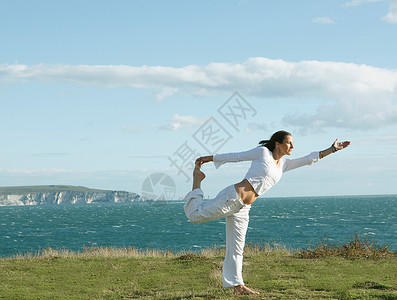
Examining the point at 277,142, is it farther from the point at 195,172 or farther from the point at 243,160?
A: the point at 195,172

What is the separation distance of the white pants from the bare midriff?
7cm

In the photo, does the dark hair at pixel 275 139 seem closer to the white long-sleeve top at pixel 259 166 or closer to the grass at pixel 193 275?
the white long-sleeve top at pixel 259 166

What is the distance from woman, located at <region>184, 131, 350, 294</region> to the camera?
792 cm

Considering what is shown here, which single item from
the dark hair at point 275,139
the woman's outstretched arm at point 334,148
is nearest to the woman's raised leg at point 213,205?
the dark hair at point 275,139

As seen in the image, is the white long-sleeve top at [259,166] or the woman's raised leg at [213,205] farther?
the white long-sleeve top at [259,166]

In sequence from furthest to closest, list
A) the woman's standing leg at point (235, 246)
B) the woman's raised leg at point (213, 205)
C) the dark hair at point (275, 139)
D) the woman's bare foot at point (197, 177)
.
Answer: the woman's standing leg at point (235, 246) → the woman's bare foot at point (197, 177) → the dark hair at point (275, 139) → the woman's raised leg at point (213, 205)

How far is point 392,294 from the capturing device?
8.99 m

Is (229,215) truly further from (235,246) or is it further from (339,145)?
(339,145)

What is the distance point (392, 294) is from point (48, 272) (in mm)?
8943

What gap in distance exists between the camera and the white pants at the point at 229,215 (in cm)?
787

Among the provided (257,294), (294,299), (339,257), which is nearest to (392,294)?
(294,299)

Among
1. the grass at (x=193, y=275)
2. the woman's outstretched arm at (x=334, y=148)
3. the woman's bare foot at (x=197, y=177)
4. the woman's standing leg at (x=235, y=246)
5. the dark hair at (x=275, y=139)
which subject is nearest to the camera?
the dark hair at (x=275, y=139)

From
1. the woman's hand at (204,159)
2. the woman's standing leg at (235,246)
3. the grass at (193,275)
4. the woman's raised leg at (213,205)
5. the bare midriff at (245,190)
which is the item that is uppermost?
the woman's hand at (204,159)

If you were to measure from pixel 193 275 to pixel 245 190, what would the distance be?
5.19 m
